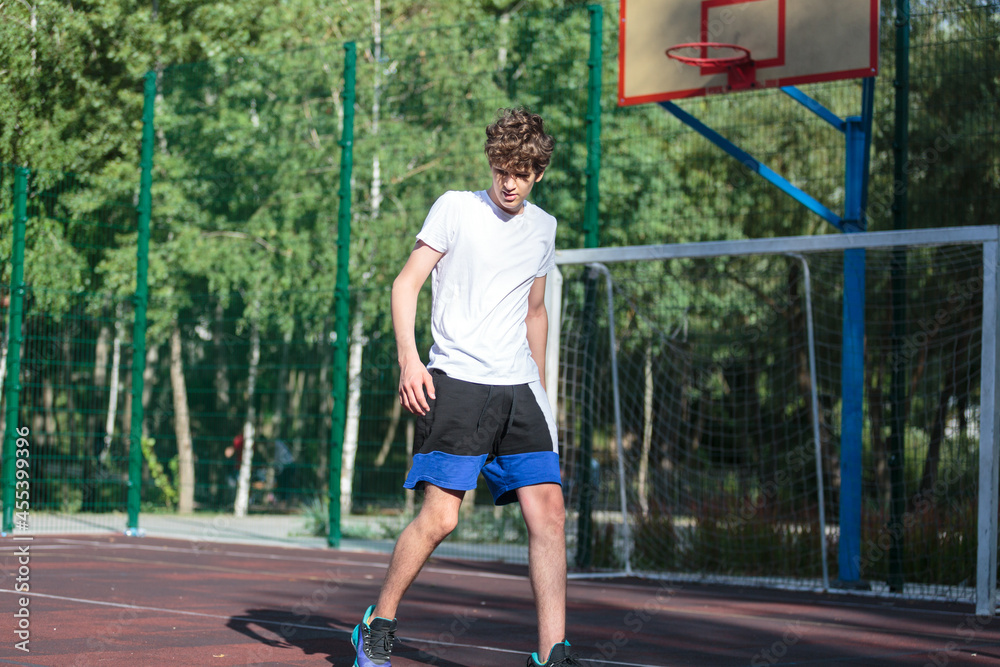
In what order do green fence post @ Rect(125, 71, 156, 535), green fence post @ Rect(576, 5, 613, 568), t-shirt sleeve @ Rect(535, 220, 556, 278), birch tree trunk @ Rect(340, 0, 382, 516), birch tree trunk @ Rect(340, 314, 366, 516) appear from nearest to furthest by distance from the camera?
t-shirt sleeve @ Rect(535, 220, 556, 278) → green fence post @ Rect(576, 5, 613, 568) → green fence post @ Rect(125, 71, 156, 535) → birch tree trunk @ Rect(340, 0, 382, 516) → birch tree trunk @ Rect(340, 314, 366, 516)

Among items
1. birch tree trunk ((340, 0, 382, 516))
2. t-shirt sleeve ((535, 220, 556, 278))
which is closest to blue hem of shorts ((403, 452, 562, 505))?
t-shirt sleeve ((535, 220, 556, 278))

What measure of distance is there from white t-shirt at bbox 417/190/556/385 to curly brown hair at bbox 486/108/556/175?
0.64ft

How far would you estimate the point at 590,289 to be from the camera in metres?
8.83

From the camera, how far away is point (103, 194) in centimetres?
1377

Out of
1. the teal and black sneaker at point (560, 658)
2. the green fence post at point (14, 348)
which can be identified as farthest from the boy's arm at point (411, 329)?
the green fence post at point (14, 348)

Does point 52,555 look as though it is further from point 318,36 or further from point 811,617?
point 318,36

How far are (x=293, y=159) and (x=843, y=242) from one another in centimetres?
1188

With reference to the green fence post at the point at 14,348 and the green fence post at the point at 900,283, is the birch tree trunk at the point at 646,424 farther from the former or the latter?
the green fence post at the point at 14,348

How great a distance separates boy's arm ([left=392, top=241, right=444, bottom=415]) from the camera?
11.1 feet

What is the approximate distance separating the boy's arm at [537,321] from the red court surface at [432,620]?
1.22m

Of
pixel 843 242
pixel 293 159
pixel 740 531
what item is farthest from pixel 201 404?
pixel 843 242

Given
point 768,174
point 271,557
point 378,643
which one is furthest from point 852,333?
point 378,643

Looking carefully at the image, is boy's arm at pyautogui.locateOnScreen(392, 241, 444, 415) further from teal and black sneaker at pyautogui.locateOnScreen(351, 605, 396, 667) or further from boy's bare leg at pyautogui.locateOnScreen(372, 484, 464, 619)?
teal and black sneaker at pyautogui.locateOnScreen(351, 605, 396, 667)

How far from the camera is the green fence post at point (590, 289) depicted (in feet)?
28.4
